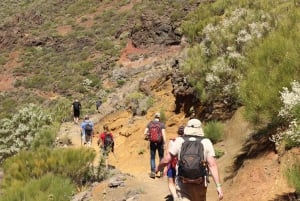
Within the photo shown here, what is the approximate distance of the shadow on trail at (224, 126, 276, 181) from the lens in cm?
1140

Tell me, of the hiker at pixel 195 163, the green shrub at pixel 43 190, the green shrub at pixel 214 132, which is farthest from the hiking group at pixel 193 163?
the green shrub at pixel 214 132

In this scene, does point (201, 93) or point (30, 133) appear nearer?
point (201, 93)

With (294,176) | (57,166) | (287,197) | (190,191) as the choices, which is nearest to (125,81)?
(57,166)

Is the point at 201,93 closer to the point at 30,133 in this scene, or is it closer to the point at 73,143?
the point at 73,143

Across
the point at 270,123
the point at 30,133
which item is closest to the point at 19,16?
the point at 30,133

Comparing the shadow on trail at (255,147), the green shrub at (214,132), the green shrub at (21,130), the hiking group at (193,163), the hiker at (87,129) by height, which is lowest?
the green shrub at (21,130)

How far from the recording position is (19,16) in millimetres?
66688

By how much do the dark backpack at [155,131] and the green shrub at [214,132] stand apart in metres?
3.01

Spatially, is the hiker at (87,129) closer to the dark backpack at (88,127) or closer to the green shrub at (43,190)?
the dark backpack at (88,127)

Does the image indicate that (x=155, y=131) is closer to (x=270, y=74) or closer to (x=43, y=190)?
(x=43, y=190)

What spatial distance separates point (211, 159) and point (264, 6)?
38.0 ft

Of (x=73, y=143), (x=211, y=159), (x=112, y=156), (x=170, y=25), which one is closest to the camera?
(x=211, y=159)

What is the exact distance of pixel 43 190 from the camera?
13156mm

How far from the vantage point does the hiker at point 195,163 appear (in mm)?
6766
